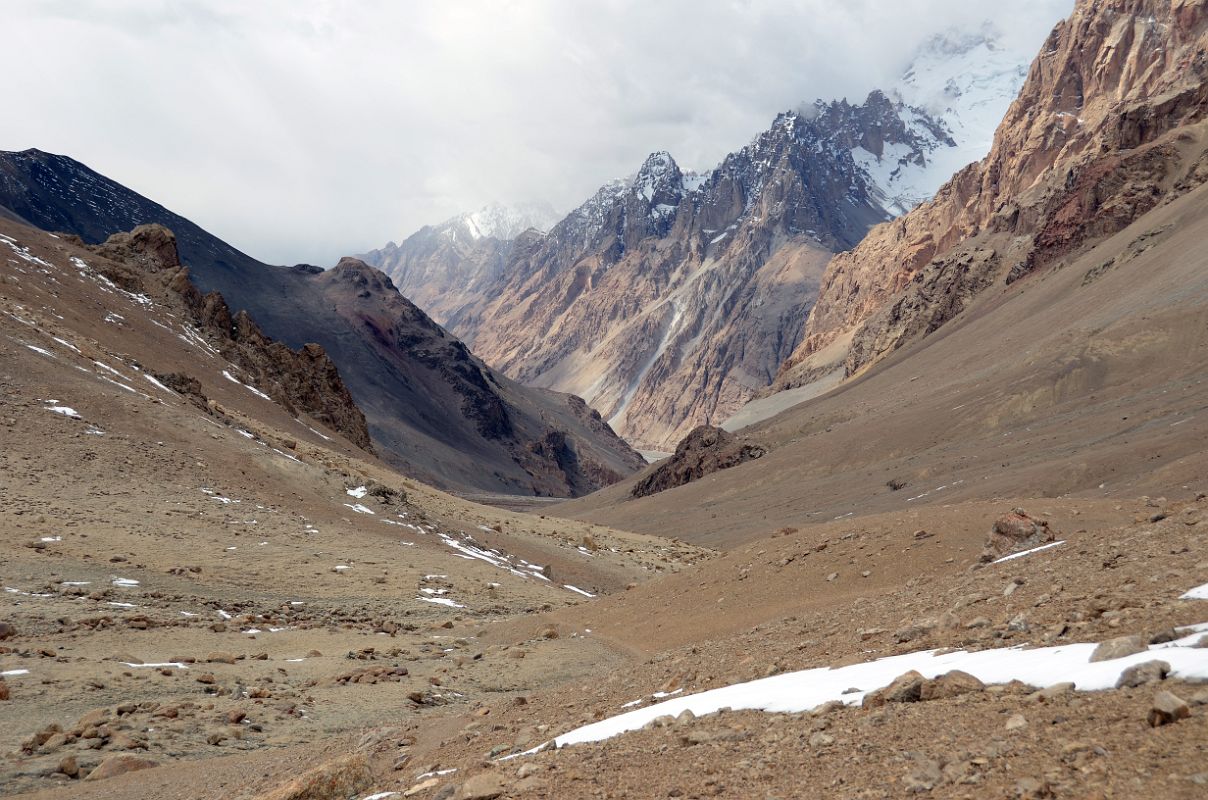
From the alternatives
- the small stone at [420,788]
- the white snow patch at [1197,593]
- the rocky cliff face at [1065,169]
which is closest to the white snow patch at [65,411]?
the small stone at [420,788]

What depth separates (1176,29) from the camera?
146250 millimetres

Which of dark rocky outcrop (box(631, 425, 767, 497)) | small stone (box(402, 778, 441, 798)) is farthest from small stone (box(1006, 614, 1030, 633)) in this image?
dark rocky outcrop (box(631, 425, 767, 497))

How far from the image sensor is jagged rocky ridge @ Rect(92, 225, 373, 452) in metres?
54.4

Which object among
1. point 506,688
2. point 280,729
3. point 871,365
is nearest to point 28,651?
point 280,729

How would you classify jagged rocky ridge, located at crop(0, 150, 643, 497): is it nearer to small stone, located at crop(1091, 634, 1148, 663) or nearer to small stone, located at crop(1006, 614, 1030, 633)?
small stone, located at crop(1006, 614, 1030, 633)

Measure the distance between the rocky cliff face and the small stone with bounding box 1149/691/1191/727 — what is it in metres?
114

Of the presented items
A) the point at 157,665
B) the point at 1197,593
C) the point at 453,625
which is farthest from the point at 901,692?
the point at 453,625

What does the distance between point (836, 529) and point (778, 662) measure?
11.2 m

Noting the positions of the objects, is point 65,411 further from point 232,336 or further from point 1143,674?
point 232,336

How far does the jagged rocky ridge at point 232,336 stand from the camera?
54.4 meters

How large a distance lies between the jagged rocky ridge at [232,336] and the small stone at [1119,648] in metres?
50.0

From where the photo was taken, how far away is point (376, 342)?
158375mm

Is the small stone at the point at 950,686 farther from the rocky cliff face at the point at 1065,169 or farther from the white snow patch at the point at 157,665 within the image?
the rocky cliff face at the point at 1065,169

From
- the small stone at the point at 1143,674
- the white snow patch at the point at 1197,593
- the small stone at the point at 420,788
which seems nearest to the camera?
the small stone at the point at 1143,674
